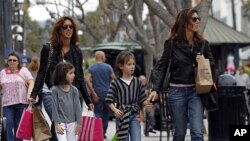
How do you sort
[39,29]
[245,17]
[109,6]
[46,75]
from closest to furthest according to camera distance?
[46,75] < [109,6] < [245,17] < [39,29]

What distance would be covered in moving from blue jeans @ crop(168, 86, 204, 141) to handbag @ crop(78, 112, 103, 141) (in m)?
0.99

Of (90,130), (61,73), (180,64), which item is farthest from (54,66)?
(180,64)

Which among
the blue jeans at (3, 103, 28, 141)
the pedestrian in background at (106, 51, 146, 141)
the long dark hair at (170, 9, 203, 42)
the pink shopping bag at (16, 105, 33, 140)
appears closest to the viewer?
the long dark hair at (170, 9, 203, 42)

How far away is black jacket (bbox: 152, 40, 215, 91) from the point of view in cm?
927

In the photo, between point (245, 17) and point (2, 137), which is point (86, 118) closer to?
point (2, 137)

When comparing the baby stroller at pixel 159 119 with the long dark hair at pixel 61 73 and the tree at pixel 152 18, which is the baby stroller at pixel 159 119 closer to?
the tree at pixel 152 18

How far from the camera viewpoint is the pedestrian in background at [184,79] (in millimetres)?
9227

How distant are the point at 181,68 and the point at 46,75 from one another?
180cm

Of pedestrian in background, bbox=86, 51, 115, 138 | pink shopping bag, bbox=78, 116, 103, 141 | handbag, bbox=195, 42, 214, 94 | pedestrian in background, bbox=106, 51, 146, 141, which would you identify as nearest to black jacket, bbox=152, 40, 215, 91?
handbag, bbox=195, 42, 214, 94

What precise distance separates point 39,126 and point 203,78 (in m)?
2.19

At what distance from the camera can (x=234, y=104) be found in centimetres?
1295

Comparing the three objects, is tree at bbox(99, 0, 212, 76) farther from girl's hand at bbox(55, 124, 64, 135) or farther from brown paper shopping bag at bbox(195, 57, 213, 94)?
girl's hand at bbox(55, 124, 64, 135)

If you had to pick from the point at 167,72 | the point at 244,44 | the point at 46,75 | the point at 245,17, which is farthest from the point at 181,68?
the point at 245,17

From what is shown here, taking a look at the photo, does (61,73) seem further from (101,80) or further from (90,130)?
(101,80)
